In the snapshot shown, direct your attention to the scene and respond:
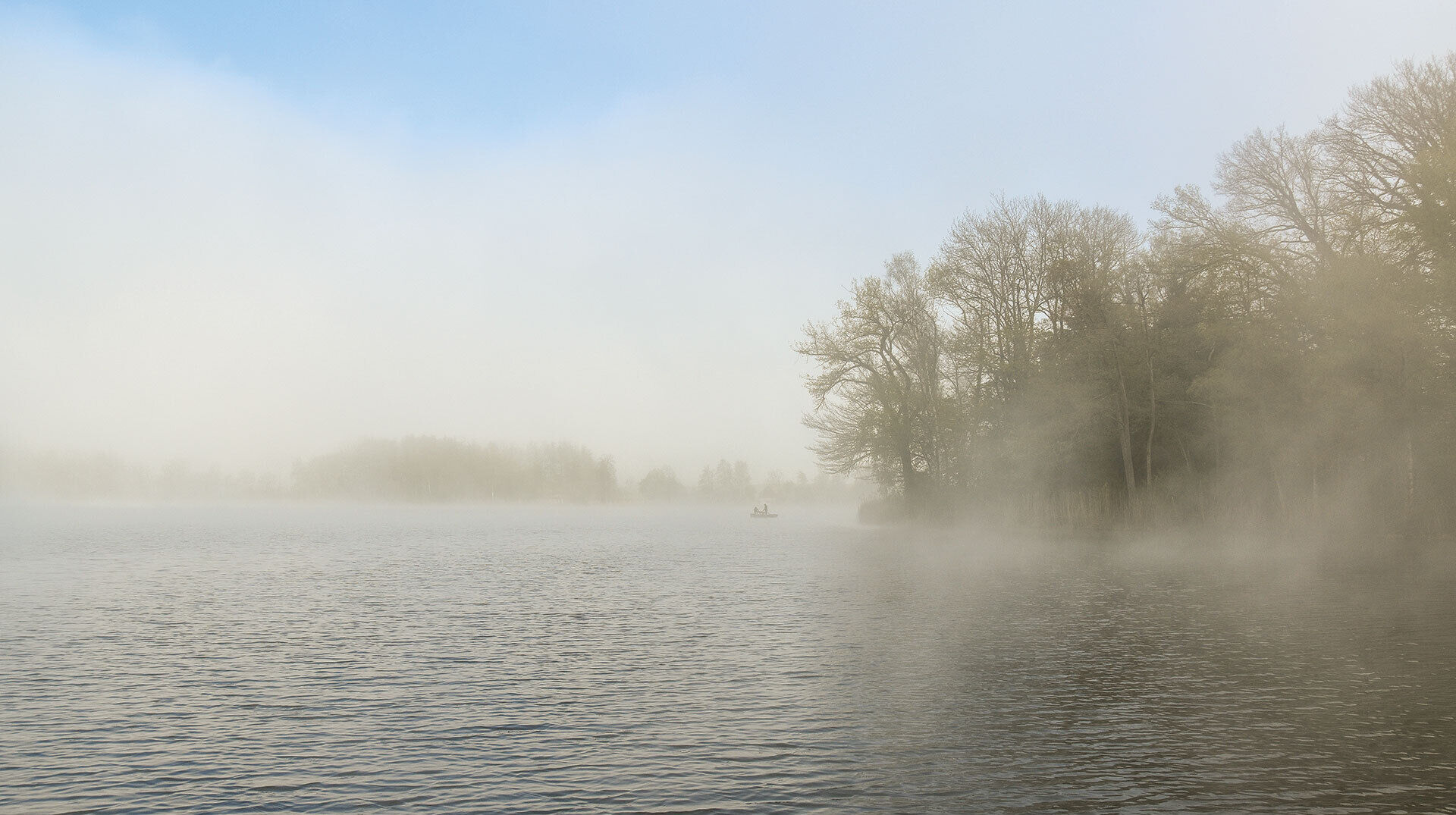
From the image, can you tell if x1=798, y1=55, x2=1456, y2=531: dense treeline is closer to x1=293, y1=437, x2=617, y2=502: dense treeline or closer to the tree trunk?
the tree trunk

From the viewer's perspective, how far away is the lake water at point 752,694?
30.1 ft

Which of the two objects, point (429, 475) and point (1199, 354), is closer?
point (1199, 354)

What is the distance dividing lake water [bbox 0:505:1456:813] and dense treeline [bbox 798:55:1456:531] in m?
6.16

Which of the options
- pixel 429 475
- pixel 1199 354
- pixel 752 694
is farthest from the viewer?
pixel 429 475

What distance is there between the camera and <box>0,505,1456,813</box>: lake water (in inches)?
361

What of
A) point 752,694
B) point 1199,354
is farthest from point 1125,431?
point 752,694

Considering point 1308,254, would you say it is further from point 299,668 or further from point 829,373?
point 299,668

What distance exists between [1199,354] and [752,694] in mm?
31915

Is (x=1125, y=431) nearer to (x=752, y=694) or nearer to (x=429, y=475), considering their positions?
(x=752, y=694)

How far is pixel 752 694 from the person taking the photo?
13148 mm

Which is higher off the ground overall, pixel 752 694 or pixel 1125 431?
pixel 1125 431

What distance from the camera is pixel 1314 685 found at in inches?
508

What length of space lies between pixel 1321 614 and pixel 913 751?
479 inches

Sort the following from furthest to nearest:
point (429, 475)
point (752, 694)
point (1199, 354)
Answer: point (429, 475) → point (1199, 354) → point (752, 694)
